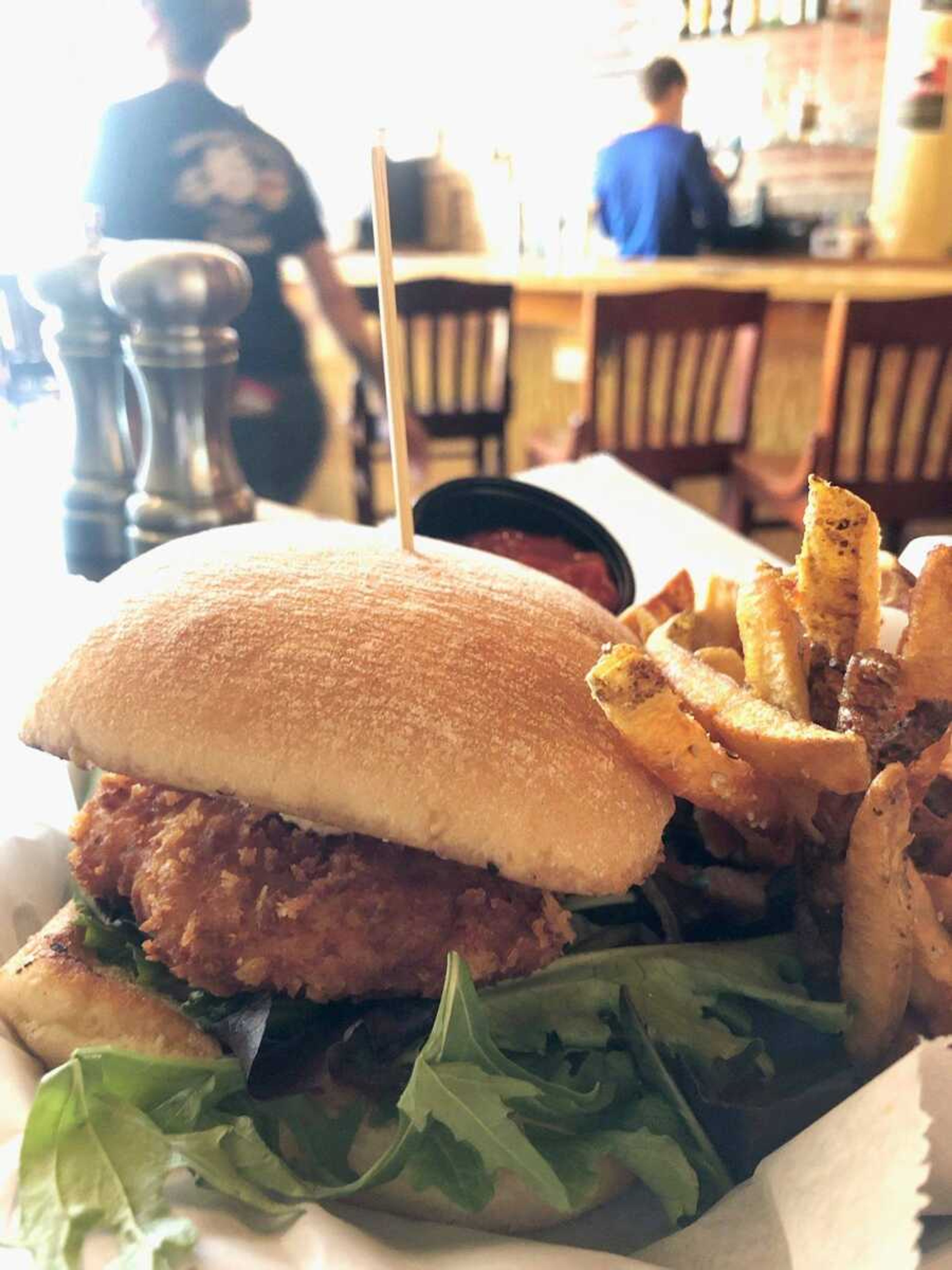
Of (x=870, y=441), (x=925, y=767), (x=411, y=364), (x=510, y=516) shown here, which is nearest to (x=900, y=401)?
(x=870, y=441)

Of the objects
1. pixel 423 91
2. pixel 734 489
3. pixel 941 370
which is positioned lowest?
pixel 734 489

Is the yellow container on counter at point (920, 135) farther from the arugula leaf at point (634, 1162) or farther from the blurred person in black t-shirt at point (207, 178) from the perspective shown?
the arugula leaf at point (634, 1162)

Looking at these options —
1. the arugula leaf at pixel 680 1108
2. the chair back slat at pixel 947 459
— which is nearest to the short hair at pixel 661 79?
the chair back slat at pixel 947 459

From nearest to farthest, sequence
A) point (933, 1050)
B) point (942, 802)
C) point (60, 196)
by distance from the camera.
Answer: point (933, 1050) → point (942, 802) → point (60, 196)

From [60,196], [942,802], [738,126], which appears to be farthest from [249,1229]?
[738,126]

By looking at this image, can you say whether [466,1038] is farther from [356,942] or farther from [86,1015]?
[86,1015]

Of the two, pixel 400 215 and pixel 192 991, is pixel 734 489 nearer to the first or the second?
pixel 192 991
